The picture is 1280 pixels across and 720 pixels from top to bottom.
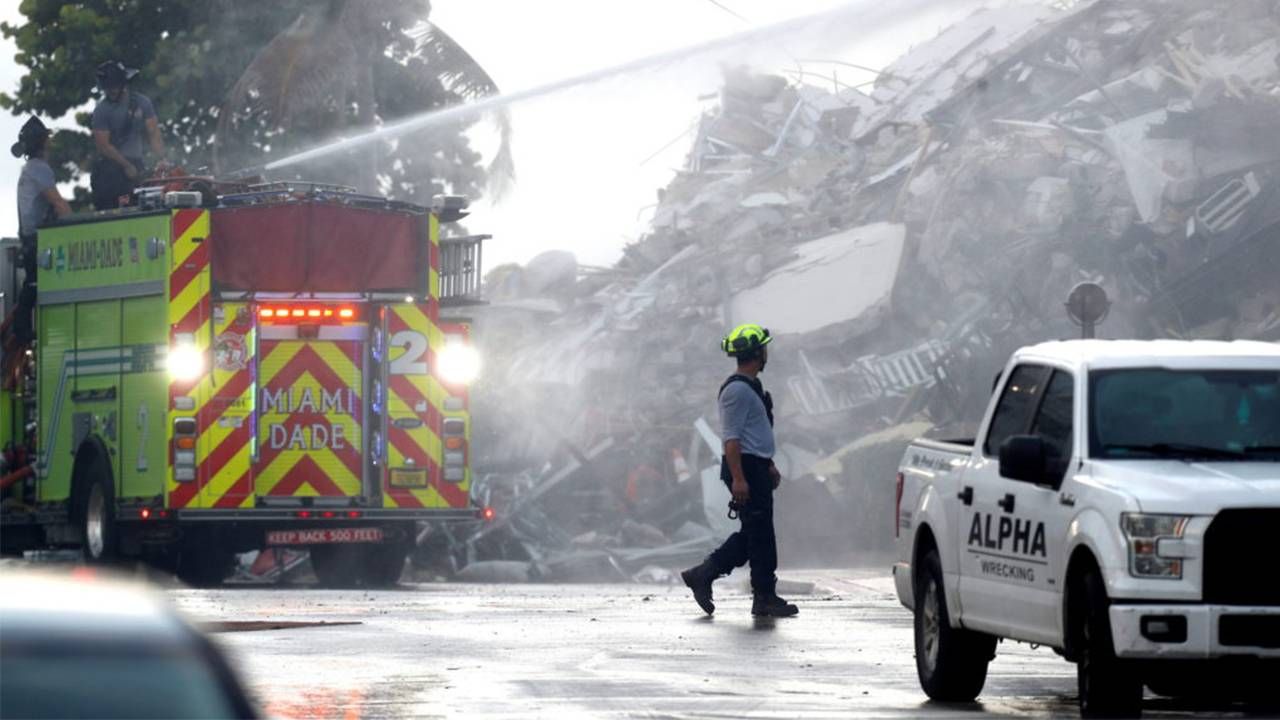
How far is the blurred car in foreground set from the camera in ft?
14.0

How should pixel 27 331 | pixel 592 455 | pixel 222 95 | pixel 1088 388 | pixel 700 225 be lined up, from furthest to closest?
pixel 222 95 → pixel 700 225 → pixel 592 455 → pixel 27 331 → pixel 1088 388

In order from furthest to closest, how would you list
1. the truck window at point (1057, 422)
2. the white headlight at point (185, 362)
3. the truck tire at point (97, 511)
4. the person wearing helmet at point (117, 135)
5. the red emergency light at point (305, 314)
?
the person wearing helmet at point (117, 135)
the truck tire at point (97, 511)
the red emergency light at point (305, 314)
the white headlight at point (185, 362)
the truck window at point (1057, 422)

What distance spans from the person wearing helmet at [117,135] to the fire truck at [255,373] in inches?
48.7

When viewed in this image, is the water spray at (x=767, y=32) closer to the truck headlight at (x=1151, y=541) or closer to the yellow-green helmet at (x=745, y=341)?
the yellow-green helmet at (x=745, y=341)

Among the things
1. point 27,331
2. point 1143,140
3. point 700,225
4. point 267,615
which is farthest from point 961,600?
point 700,225

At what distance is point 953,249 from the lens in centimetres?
3092

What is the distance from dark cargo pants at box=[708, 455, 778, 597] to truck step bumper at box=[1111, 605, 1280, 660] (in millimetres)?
6537

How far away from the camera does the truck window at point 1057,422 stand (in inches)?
412

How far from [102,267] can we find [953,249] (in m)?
12.9

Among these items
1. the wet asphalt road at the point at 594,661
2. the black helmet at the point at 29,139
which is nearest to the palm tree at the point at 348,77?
the black helmet at the point at 29,139

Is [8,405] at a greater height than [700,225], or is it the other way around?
[700,225]

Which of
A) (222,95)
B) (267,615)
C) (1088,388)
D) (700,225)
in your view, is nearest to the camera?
(1088,388)

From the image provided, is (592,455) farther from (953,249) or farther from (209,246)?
(209,246)

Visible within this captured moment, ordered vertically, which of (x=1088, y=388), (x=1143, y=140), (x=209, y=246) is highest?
(x=1143, y=140)
